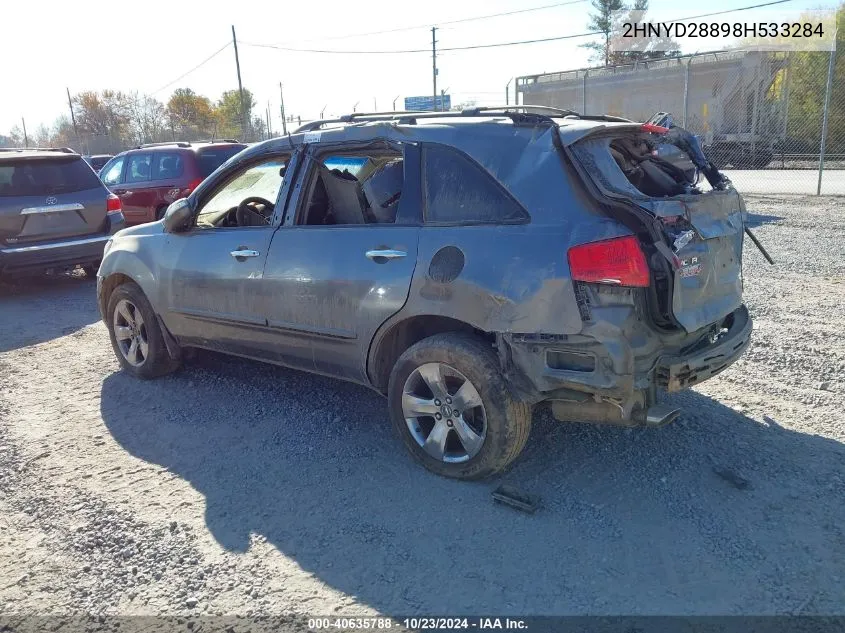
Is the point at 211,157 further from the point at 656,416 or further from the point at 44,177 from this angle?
the point at 656,416

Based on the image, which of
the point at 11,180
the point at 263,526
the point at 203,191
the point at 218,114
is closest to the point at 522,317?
the point at 263,526

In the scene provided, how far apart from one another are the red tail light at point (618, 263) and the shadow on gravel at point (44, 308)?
5.82m

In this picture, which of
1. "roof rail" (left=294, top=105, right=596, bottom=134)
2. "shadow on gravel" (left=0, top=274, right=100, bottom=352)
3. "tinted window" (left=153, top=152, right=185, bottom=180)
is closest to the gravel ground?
"roof rail" (left=294, top=105, right=596, bottom=134)

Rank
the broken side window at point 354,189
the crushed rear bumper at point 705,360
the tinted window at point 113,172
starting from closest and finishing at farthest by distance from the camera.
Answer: the crushed rear bumper at point 705,360 → the broken side window at point 354,189 → the tinted window at point 113,172

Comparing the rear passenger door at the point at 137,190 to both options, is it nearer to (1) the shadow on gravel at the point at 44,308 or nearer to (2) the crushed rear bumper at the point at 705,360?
(1) the shadow on gravel at the point at 44,308

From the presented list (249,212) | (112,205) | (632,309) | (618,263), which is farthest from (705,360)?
(112,205)

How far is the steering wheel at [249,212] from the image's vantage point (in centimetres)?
501

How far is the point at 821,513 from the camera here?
3.15 metres

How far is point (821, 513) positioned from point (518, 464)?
1444mm

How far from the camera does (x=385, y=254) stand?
12.1 ft

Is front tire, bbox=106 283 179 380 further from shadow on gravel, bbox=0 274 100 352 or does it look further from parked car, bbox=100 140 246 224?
parked car, bbox=100 140 246 224

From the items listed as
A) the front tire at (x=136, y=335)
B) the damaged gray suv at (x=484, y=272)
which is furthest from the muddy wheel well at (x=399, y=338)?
the front tire at (x=136, y=335)

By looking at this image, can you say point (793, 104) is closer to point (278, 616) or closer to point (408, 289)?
point (408, 289)

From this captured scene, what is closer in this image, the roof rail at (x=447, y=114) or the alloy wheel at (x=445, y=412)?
the alloy wheel at (x=445, y=412)
